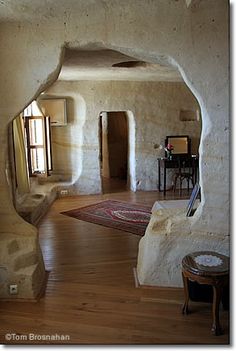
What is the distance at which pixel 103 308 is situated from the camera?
2820 mm

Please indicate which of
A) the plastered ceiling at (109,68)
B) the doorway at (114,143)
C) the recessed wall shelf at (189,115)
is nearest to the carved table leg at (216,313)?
the plastered ceiling at (109,68)

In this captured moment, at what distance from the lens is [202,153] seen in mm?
2900

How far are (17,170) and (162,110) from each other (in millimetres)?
3518

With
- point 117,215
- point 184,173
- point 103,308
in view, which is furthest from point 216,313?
point 184,173

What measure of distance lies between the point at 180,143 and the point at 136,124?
1.08 metres

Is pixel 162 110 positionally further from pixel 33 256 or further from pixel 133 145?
pixel 33 256

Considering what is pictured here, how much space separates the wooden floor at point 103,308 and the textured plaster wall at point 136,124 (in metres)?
3.35

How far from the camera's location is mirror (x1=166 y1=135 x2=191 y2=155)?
753 cm

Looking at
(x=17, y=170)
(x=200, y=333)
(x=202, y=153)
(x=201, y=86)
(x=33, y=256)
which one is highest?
(x=201, y=86)

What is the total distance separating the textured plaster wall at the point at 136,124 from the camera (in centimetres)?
713

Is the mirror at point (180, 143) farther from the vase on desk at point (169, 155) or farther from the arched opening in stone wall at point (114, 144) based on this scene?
the arched opening in stone wall at point (114, 144)

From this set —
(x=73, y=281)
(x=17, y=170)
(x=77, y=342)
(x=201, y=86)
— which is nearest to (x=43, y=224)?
(x=17, y=170)

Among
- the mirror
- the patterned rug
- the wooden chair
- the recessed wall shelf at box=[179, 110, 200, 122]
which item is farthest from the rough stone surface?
the recessed wall shelf at box=[179, 110, 200, 122]

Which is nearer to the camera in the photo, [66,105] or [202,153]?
[202,153]
